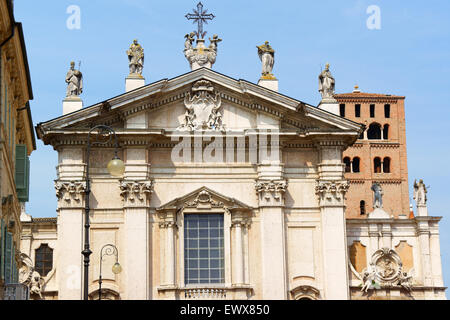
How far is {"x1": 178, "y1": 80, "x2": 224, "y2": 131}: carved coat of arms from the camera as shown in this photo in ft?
140

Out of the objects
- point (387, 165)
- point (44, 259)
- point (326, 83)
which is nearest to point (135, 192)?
point (44, 259)

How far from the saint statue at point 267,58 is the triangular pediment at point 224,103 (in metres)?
1.89

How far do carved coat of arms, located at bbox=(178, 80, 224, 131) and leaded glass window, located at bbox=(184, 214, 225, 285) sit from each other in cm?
391

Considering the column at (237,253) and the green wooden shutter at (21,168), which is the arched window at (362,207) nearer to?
the column at (237,253)

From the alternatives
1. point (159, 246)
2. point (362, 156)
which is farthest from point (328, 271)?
point (362, 156)

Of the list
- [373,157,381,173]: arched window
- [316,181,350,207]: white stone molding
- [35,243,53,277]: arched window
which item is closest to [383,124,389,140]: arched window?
[373,157,381,173]: arched window

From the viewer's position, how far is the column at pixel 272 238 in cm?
4119

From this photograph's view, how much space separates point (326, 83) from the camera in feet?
147

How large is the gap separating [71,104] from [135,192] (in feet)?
16.1

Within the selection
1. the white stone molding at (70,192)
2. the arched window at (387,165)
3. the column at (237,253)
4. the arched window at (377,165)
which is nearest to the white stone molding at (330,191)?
the column at (237,253)

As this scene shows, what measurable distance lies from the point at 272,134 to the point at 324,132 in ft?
7.33

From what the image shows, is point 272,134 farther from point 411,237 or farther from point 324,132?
point 411,237

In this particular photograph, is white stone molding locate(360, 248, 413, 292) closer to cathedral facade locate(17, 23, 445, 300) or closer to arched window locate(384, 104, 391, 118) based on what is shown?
cathedral facade locate(17, 23, 445, 300)

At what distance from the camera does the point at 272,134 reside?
42500mm
